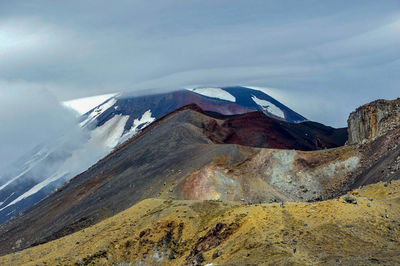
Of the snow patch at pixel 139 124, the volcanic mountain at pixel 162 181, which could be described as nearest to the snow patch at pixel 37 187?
the snow patch at pixel 139 124

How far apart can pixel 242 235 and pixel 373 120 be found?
145 feet

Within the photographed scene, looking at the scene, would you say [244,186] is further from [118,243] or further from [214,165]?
[118,243]

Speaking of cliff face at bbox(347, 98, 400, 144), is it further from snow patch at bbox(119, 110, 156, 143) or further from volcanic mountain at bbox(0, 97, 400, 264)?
snow patch at bbox(119, 110, 156, 143)

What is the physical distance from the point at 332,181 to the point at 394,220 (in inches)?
1207

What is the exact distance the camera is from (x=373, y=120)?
213 ft

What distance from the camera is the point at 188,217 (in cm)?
3541

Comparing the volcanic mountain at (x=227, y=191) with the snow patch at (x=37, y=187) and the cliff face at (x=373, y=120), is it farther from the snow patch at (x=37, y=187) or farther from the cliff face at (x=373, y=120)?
the snow patch at (x=37, y=187)

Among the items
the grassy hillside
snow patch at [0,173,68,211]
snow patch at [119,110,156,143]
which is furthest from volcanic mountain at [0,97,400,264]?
snow patch at [0,173,68,211]

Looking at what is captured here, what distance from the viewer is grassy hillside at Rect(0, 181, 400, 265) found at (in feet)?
78.2

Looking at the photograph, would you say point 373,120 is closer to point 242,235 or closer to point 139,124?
point 242,235

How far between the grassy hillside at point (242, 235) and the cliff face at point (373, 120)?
25497mm

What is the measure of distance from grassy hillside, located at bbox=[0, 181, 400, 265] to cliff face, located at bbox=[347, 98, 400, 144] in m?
25.5

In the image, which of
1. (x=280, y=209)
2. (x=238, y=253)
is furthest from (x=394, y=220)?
(x=238, y=253)

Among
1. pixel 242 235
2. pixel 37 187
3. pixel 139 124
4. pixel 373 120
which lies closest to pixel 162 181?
pixel 242 235
